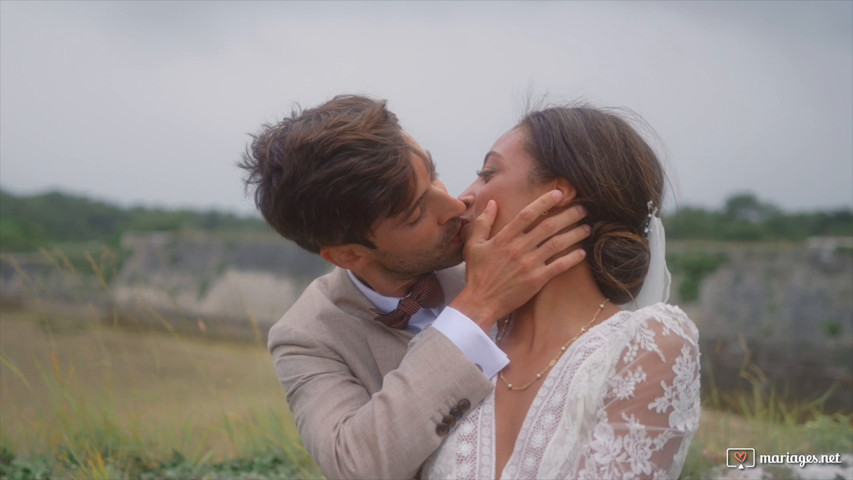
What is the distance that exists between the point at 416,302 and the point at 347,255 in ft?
1.06

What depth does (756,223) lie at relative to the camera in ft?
69.8

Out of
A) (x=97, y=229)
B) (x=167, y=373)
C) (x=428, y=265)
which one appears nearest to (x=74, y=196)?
(x=97, y=229)

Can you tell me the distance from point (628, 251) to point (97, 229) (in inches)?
1052

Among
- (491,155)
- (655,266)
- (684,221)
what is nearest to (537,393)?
(655,266)

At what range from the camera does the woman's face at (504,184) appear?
8.38ft

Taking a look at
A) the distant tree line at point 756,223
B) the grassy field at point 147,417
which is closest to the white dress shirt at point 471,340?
the grassy field at point 147,417

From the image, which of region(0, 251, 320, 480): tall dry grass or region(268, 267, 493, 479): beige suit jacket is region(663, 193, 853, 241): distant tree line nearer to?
region(0, 251, 320, 480): tall dry grass

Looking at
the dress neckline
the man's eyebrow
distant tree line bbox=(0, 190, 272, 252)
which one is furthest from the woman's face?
distant tree line bbox=(0, 190, 272, 252)

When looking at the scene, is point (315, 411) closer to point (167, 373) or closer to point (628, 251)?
point (628, 251)

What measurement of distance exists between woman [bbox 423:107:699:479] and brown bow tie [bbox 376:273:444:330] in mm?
291

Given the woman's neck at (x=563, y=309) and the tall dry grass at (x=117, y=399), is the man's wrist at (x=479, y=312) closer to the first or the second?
the woman's neck at (x=563, y=309)

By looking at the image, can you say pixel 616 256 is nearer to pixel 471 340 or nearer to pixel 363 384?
pixel 471 340

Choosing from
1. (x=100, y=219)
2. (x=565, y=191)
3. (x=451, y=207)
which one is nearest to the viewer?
(x=565, y=191)

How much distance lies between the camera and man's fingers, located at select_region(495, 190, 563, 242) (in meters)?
2.41
